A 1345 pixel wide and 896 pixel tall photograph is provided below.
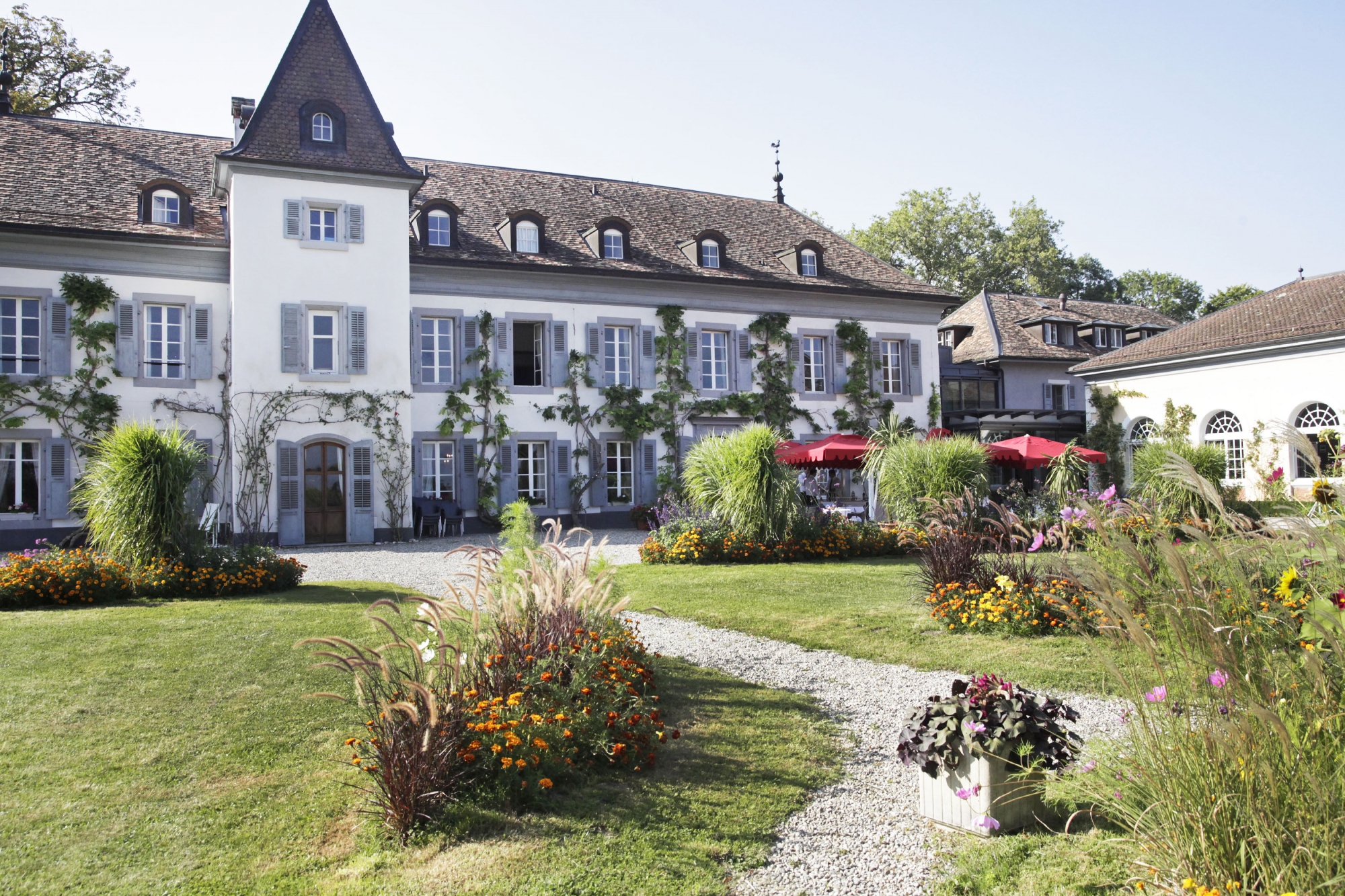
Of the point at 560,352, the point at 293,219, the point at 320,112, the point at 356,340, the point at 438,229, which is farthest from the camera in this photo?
the point at 560,352

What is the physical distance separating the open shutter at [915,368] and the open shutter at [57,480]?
1922 centimetres

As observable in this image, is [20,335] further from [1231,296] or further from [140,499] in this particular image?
[1231,296]

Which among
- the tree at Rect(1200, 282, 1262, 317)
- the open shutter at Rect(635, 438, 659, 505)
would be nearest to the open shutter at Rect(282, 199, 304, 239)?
the open shutter at Rect(635, 438, 659, 505)

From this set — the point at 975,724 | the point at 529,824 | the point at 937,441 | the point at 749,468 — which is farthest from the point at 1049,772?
the point at 937,441

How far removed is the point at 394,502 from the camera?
1911 centimetres

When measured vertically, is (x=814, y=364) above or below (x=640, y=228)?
below

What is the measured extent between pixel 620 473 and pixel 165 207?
1079cm

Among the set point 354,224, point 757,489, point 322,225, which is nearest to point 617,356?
point 354,224

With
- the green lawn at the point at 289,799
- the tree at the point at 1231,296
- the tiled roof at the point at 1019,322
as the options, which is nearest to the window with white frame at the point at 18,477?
the green lawn at the point at 289,799

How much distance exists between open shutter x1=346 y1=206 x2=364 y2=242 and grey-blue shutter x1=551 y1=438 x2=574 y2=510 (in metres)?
5.95

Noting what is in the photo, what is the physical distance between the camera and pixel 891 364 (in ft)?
85.0

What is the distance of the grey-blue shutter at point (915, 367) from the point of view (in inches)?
1016

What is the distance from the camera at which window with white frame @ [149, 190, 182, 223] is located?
19.1 metres

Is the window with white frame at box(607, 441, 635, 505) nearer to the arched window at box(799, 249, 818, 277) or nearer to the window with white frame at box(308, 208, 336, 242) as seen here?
the arched window at box(799, 249, 818, 277)
